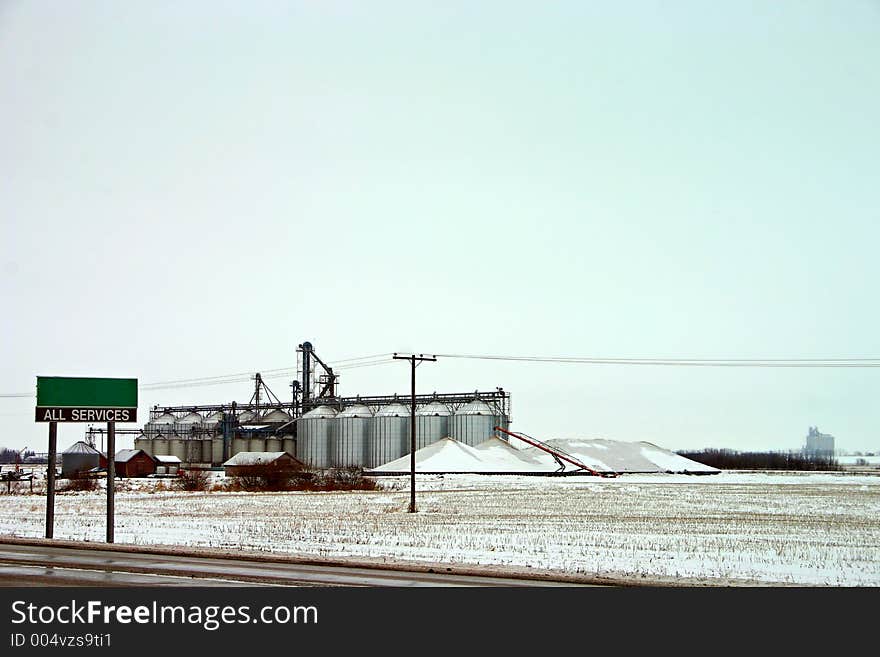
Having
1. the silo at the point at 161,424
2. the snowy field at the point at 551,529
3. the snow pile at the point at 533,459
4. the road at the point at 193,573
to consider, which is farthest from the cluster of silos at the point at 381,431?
the road at the point at 193,573

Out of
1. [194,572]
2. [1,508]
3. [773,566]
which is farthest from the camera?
[1,508]

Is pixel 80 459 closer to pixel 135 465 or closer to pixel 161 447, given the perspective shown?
pixel 135 465

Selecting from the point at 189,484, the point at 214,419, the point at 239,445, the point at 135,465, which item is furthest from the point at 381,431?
the point at 189,484

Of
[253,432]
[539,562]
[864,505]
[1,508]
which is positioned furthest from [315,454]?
Answer: [539,562]

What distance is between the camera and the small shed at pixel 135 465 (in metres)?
119

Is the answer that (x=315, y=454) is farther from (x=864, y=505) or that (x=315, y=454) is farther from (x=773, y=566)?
(x=773, y=566)

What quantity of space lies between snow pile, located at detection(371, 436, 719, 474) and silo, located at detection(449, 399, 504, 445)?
2893mm

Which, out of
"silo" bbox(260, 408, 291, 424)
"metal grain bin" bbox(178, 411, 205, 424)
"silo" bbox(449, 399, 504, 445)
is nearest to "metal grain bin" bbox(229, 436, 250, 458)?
"silo" bbox(260, 408, 291, 424)

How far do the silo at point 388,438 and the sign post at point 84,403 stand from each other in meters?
84.4

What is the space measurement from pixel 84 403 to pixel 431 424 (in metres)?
88.7

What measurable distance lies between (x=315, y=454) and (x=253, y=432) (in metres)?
11.9

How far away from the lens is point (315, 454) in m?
121

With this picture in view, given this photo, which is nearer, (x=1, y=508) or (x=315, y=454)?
(x=1, y=508)

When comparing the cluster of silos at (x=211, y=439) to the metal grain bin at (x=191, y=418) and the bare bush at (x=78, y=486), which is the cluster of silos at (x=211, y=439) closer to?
the metal grain bin at (x=191, y=418)
